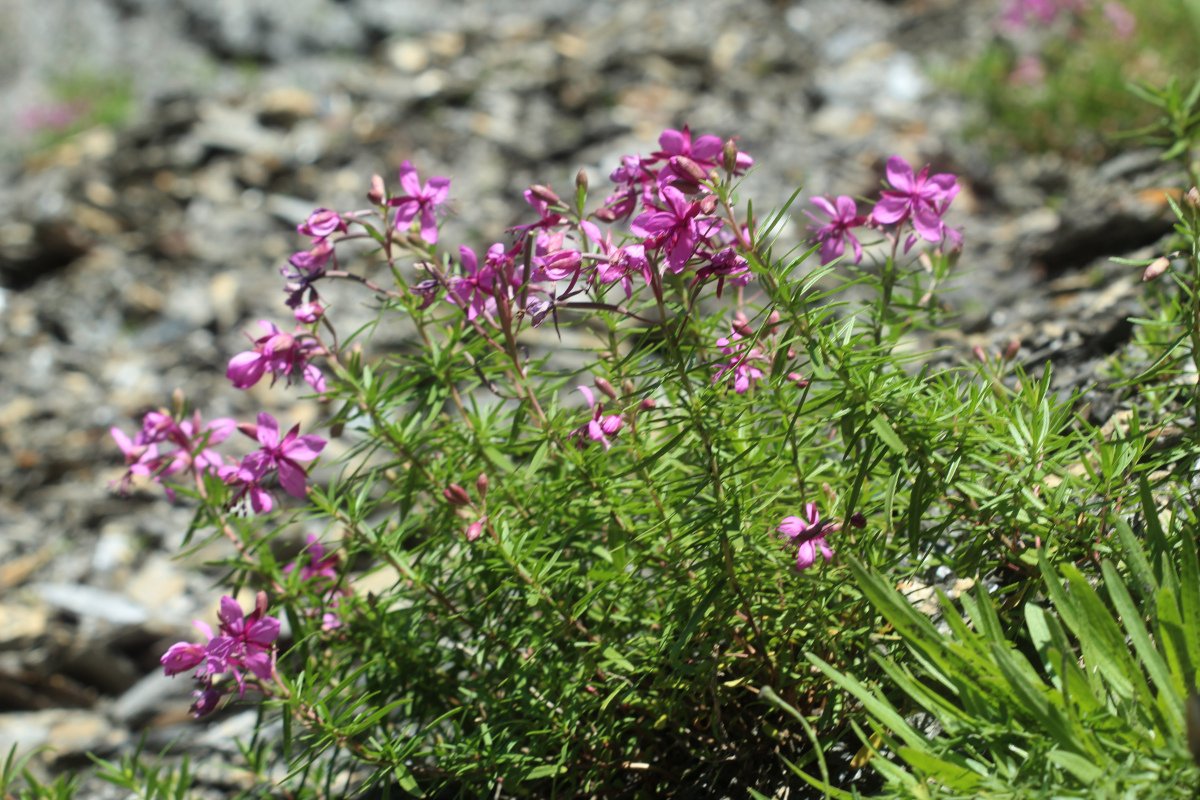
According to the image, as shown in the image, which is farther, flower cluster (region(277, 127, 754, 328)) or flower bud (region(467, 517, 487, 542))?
flower bud (region(467, 517, 487, 542))

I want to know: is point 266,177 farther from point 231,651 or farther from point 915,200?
point 915,200

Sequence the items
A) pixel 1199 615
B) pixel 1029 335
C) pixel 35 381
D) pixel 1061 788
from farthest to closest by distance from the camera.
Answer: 1. pixel 35 381
2. pixel 1029 335
3. pixel 1199 615
4. pixel 1061 788

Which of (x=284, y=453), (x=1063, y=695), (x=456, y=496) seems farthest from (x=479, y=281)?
(x=1063, y=695)

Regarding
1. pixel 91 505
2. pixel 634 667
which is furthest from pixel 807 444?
pixel 91 505

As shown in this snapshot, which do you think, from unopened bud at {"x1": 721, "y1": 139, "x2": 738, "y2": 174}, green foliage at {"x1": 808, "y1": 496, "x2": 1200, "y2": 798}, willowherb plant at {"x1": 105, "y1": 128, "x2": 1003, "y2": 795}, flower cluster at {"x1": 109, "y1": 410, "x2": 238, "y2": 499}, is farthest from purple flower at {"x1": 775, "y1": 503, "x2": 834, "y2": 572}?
flower cluster at {"x1": 109, "y1": 410, "x2": 238, "y2": 499}

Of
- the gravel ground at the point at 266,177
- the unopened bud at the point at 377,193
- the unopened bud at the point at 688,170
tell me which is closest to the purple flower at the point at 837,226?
the unopened bud at the point at 688,170

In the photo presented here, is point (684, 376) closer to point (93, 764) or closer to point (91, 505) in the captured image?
point (93, 764)

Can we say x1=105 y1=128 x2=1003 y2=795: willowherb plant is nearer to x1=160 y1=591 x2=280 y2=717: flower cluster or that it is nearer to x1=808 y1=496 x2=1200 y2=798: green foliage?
x1=160 y1=591 x2=280 y2=717: flower cluster

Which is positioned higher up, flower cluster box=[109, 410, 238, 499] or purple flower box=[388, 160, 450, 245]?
purple flower box=[388, 160, 450, 245]
